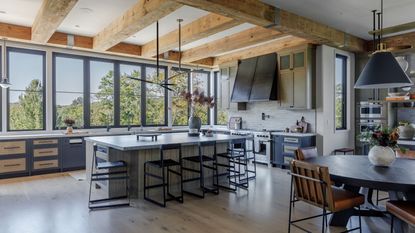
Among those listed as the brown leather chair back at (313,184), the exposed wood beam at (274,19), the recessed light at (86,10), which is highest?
the recessed light at (86,10)

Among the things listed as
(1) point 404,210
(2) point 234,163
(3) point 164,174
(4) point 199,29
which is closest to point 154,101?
(4) point 199,29

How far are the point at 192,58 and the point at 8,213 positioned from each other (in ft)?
17.9

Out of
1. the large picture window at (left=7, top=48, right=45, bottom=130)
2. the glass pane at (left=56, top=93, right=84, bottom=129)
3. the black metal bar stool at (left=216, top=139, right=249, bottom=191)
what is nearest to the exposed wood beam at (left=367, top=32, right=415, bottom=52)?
the black metal bar stool at (left=216, top=139, right=249, bottom=191)

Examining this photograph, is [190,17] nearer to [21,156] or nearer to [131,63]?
[131,63]

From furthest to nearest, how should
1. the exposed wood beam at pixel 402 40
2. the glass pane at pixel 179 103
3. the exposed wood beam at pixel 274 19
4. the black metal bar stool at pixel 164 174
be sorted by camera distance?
1. the glass pane at pixel 179 103
2. the exposed wood beam at pixel 402 40
3. the black metal bar stool at pixel 164 174
4. the exposed wood beam at pixel 274 19

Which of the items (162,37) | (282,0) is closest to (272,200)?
(282,0)

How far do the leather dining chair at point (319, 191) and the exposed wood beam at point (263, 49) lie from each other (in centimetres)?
425

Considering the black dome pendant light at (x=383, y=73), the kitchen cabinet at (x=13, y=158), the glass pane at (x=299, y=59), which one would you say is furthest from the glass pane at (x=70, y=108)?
the black dome pendant light at (x=383, y=73)

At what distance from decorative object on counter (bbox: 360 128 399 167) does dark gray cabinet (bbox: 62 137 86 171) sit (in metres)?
5.78

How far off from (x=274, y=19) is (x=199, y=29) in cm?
151

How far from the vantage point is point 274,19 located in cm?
442

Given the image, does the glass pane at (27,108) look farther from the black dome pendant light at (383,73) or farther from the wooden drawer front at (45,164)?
the black dome pendant light at (383,73)

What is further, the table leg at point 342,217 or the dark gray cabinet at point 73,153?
the dark gray cabinet at point 73,153

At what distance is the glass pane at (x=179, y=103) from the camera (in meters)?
8.80
